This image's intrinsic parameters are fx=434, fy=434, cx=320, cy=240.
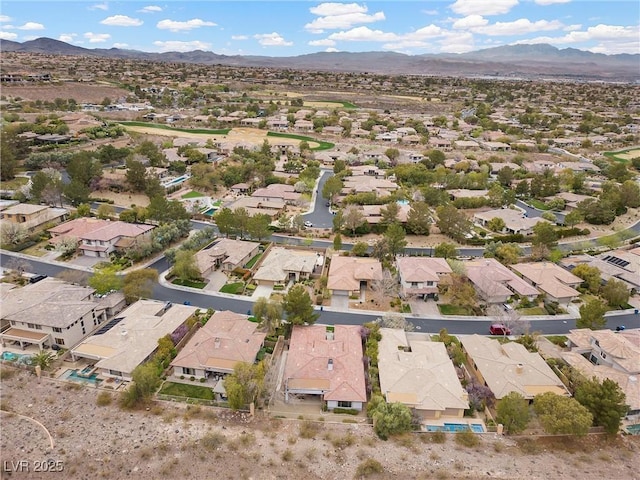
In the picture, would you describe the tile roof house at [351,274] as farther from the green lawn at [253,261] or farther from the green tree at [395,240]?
the green lawn at [253,261]

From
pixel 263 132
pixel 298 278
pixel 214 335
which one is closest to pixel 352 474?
pixel 214 335

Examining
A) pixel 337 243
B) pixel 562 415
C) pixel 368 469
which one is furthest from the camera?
pixel 337 243

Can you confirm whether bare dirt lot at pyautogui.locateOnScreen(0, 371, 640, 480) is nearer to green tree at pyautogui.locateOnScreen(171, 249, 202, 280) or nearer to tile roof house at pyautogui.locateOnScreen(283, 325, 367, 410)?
tile roof house at pyautogui.locateOnScreen(283, 325, 367, 410)

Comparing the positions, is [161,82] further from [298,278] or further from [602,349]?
[602,349]

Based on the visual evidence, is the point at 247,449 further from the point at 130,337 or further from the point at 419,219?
the point at 419,219

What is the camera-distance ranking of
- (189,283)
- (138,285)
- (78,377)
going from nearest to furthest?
(78,377)
(138,285)
(189,283)

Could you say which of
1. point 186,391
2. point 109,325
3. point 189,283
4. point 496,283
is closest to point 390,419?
point 186,391

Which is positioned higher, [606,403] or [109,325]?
[606,403]
